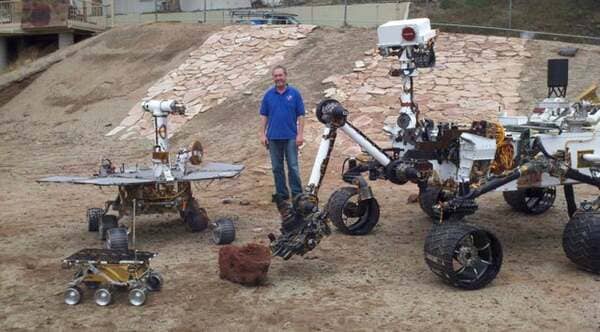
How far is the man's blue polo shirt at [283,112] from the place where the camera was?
29.6ft

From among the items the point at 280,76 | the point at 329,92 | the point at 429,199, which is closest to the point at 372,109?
the point at 329,92

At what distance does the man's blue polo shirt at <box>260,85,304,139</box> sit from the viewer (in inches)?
355

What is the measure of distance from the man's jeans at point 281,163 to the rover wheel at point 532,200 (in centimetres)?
263

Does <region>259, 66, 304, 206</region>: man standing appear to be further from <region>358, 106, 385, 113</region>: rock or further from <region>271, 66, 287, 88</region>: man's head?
<region>358, 106, 385, 113</region>: rock

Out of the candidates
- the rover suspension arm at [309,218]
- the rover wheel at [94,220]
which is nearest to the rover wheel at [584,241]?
the rover suspension arm at [309,218]

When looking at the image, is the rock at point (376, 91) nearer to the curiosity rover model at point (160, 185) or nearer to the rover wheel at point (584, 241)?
the curiosity rover model at point (160, 185)

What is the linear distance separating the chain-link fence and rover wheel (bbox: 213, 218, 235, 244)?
15837mm

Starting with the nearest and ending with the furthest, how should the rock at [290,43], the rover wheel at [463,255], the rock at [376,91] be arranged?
the rover wheel at [463,255] < the rock at [376,91] < the rock at [290,43]

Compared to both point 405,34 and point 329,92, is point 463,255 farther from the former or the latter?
point 329,92

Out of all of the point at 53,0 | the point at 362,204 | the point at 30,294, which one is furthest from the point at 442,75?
the point at 53,0

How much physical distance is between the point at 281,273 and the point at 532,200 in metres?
4.07

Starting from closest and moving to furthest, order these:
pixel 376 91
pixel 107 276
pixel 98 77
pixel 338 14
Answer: pixel 107 276 < pixel 376 91 < pixel 98 77 < pixel 338 14

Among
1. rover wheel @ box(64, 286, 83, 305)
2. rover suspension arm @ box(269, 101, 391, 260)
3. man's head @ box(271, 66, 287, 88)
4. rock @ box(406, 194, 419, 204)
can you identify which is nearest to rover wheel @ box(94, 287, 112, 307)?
rover wheel @ box(64, 286, 83, 305)

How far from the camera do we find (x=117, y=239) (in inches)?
301
